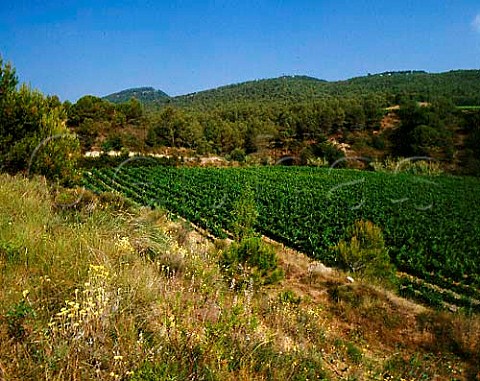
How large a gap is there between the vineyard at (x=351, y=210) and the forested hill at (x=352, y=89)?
170 ft

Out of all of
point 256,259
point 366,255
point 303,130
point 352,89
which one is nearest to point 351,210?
point 366,255

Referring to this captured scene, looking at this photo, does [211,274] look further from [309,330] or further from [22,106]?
[22,106]

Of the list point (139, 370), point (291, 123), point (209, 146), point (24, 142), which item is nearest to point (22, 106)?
point (24, 142)

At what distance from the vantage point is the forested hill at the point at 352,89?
92812 millimetres

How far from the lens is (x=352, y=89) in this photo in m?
126

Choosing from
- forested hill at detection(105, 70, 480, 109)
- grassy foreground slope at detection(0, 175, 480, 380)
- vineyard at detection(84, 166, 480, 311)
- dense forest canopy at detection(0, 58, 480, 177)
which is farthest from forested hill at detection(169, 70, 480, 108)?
grassy foreground slope at detection(0, 175, 480, 380)

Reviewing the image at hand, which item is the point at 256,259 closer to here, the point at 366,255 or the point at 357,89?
the point at 366,255

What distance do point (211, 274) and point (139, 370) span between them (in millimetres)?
2706

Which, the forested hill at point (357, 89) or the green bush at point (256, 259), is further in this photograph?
the forested hill at point (357, 89)

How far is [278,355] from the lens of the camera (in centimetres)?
313

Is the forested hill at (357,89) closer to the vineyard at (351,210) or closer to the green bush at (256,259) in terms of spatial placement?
the vineyard at (351,210)

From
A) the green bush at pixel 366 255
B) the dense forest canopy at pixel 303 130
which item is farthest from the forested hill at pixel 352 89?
the green bush at pixel 366 255

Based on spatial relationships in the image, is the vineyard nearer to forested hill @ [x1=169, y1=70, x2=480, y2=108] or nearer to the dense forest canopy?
the dense forest canopy

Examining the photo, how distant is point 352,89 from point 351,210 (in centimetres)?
10764
